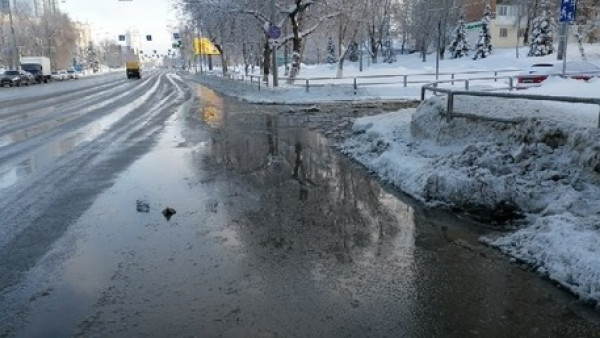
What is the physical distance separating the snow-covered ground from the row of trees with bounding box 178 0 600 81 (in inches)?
846

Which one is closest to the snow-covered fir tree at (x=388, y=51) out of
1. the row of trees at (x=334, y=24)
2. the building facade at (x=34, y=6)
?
the row of trees at (x=334, y=24)

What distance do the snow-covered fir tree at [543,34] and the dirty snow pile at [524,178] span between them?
56995 mm

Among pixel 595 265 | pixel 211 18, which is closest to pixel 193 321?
pixel 595 265

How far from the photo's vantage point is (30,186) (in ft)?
29.9

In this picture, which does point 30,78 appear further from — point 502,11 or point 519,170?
point 519,170

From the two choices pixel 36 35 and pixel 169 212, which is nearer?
pixel 169 212

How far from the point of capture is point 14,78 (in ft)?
196

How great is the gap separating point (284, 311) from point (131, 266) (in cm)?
193

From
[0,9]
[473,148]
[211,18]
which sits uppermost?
[0,9]

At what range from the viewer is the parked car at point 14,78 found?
192 feet

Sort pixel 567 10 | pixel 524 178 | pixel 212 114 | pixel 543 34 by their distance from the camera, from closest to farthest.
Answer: pixel 524 178, pixel 567 10, pixel 212 114, pixel 543 34

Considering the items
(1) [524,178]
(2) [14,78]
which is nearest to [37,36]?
(2) [14,78]

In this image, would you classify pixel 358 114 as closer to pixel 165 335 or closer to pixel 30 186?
pixel 30 186

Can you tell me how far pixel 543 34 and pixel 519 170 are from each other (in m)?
60.3
